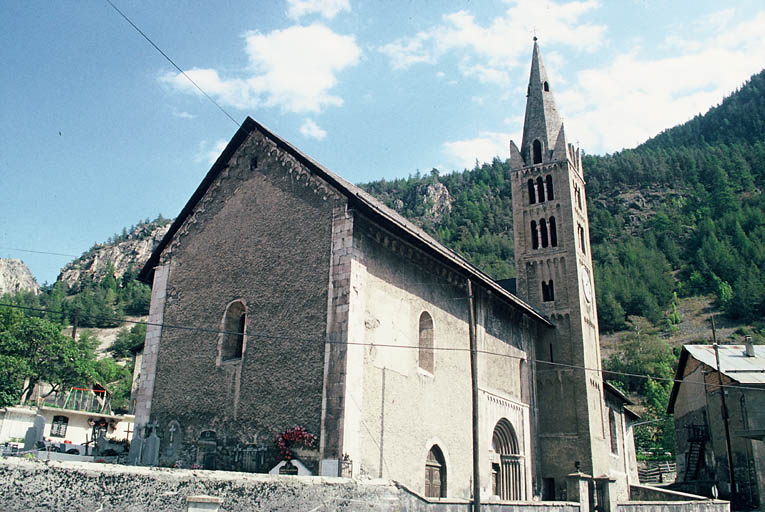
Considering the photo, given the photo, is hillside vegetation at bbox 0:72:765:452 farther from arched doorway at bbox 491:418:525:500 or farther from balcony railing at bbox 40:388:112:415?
arched doorway at bbox 491:418:525:500

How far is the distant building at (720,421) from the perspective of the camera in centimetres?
3331

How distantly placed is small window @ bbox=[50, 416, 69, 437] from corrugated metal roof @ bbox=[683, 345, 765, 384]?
37919 millimetres

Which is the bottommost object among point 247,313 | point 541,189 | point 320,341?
point 320,341

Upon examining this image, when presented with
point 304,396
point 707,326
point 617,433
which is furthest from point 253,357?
point 707,326

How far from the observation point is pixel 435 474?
19625 millimetres

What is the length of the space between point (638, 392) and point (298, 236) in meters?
80.2

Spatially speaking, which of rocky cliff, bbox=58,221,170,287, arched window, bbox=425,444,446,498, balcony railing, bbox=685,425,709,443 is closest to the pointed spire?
arched window, bbox=425,444,446,498

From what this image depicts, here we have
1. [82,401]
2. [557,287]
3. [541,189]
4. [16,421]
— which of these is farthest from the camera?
[82,401]

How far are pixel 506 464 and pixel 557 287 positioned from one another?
983 cm

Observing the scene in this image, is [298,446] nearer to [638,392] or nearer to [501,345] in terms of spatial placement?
[501,345]

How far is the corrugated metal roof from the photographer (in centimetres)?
3447

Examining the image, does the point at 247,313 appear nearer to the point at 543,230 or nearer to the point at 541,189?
the point at 543,230

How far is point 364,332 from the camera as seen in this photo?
17.4m

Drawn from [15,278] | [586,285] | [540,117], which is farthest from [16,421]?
[15,278]
